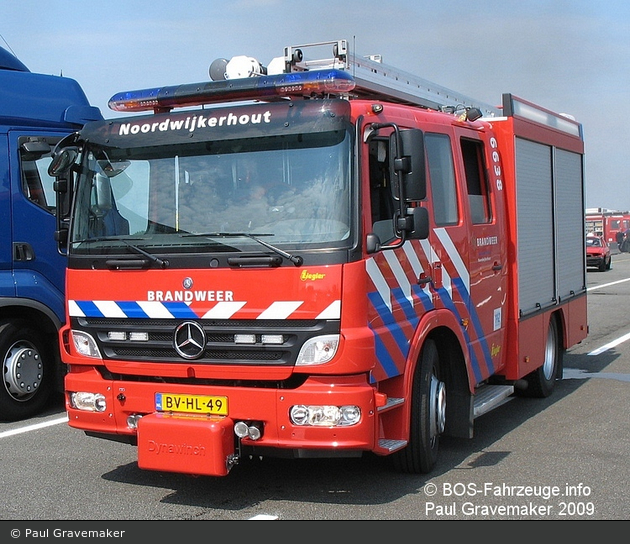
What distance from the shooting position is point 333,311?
531cm

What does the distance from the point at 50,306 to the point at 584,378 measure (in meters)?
5.94

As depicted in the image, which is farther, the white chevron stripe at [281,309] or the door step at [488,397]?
the door step at [488,397]

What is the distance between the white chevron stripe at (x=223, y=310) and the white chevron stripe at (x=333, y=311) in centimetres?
52

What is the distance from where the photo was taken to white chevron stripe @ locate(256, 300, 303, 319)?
5.37 meters

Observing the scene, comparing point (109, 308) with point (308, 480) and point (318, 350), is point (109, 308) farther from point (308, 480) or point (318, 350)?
point (308, 480)

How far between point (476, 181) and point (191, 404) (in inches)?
122

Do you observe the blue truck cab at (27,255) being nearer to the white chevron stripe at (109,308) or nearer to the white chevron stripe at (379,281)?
the white chevron stripe at (109,308)

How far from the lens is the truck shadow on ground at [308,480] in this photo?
5762 millimetres

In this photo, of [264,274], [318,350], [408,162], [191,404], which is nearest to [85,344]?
A: [191,404]

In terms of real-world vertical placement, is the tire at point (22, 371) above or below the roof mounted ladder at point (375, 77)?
below

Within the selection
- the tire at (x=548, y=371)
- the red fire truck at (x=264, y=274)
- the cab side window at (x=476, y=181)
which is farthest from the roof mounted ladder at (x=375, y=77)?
the tire at (x=548, y=371)

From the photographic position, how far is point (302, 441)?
5.38m

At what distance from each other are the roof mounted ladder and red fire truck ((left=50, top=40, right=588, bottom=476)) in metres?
0.12
